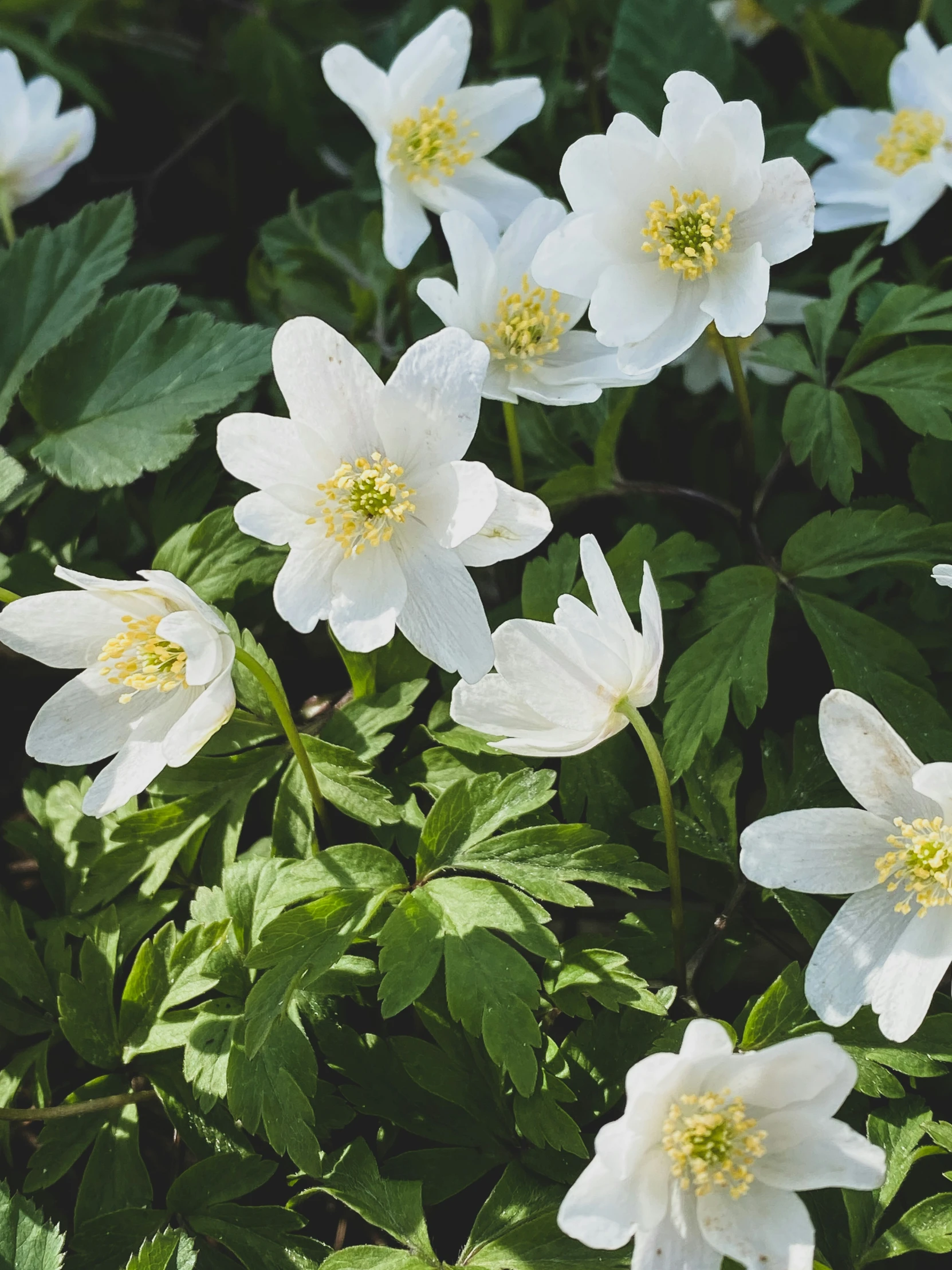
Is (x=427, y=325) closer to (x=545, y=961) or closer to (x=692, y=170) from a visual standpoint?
(x=692, y=170)

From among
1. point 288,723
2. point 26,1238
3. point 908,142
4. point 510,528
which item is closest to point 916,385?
point 908,142

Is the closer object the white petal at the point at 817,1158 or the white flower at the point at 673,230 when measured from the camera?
the white petal at the point at 817,1158

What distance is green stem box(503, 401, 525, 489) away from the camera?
2250mm

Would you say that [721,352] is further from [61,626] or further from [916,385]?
[61,626]

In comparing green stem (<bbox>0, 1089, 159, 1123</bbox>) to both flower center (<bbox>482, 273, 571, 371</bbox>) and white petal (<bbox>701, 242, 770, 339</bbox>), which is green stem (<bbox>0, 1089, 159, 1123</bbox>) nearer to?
flower center (<bbox>482, 273, 571, 371</bbox>)

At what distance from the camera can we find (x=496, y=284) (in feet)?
7.32

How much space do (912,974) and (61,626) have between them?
1.54 m

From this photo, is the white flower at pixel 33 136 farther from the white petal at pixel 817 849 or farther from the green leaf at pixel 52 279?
the white petal at pixel 817 849

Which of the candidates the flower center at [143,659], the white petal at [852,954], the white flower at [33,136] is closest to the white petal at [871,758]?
the white petal at [852,954]

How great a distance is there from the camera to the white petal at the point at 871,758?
1.76 metres

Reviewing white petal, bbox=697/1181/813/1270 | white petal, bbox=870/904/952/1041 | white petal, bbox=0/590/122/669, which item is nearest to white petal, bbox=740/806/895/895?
white petal, bbox=870/904/952/1041

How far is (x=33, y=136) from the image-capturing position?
269 cm

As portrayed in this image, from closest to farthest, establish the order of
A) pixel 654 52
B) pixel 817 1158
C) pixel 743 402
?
pixel 817 1158, pixel 743 402, pixel 654 52

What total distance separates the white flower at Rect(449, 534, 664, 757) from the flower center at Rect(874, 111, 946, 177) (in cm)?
162
